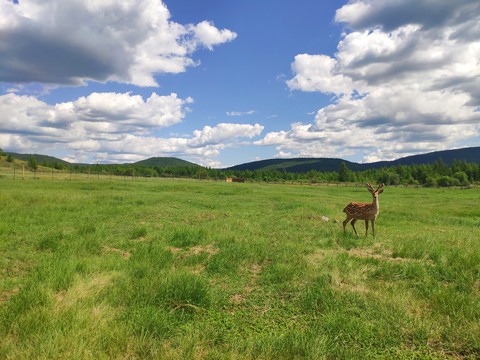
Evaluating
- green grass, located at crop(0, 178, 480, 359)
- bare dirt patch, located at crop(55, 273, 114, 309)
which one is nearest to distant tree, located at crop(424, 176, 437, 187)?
green grass, located at crop(0, 178, 480, 359)

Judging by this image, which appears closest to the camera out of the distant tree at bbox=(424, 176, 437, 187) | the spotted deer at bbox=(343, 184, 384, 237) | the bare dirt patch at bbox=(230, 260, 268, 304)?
the bare dirt patch at bbox=(230, 260, 268, 304)

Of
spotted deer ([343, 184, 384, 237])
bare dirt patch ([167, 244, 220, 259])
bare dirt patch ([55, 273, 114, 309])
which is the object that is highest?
spotted deer ([343, 184, 384, 237])

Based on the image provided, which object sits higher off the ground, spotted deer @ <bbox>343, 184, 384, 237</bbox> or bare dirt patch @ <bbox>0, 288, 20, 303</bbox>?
spotted deer @ <bbox>343, 184, 384, 237</bbox>

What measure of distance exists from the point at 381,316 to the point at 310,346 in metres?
1.74

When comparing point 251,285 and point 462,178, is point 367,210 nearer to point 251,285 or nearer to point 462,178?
point 251,285

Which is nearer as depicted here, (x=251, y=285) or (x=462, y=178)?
(x=251, y=285)

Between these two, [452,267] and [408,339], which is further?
[452,267]

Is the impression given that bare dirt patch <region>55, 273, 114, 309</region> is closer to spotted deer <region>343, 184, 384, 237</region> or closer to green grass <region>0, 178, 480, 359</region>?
green grass <region>0, 178, 480, 359</region>

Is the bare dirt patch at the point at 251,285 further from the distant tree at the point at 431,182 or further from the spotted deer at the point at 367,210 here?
the distant tree at the point at 431,182

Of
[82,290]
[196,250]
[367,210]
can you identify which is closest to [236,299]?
[82,290]

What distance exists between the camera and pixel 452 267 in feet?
21.9

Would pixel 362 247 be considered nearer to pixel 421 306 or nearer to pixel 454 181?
pixel 421 306

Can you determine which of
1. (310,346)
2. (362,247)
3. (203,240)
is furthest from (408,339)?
(203,240)

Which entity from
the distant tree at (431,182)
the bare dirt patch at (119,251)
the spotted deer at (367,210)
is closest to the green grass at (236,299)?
the bare dirt patch at (119,251)
